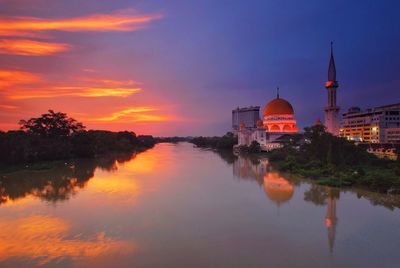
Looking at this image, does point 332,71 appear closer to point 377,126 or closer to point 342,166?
point 377,126

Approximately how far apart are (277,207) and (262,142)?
41.0 meters

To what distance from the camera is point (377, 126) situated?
6156 centimetres

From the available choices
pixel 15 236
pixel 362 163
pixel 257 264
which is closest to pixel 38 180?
pixel 15 236

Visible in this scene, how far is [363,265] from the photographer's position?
29.5ft

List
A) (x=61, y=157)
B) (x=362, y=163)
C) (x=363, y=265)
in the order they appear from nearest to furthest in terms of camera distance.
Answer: (x=363, y=265) → (x=362, y=163) → (x=61, y=157)

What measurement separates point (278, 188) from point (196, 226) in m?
10.3

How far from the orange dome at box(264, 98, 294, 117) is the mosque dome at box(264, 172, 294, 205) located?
98.1ft

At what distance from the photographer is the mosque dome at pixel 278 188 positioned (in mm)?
18266

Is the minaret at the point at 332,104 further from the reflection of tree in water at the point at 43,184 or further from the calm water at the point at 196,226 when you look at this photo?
the reflection of tree in water at the point at 43,184

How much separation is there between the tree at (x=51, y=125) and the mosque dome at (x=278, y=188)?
27.4 meters

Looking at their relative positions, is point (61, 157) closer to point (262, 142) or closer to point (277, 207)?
point (277, 207)

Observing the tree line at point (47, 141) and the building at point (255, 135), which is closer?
the tree line at point (47, 141)

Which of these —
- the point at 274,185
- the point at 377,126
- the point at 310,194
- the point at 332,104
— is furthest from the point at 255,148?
the point at 310,194

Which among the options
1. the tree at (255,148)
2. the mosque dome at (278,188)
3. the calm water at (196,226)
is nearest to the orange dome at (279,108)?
the tree at (255,148)
